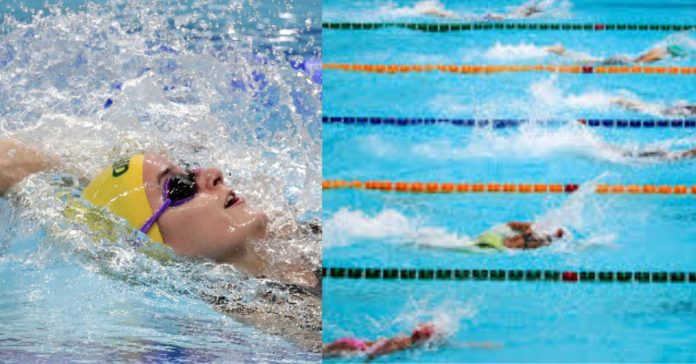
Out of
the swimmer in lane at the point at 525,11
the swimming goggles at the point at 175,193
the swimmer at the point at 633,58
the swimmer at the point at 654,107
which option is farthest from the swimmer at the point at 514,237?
the swimming goggles at the point at 175,193

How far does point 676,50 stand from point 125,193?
195 centimetres

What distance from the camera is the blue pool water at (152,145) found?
244 centimetres

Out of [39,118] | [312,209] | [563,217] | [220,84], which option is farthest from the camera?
[220,84]

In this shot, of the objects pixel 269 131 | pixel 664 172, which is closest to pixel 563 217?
pixel 664 172

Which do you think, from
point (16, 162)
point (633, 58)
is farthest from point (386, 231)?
point (16, 162)

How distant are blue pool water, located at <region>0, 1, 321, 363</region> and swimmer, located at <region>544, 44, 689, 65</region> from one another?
1031mm

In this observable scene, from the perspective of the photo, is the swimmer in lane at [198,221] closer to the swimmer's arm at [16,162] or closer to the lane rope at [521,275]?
the swimmer's arm at [16,162]

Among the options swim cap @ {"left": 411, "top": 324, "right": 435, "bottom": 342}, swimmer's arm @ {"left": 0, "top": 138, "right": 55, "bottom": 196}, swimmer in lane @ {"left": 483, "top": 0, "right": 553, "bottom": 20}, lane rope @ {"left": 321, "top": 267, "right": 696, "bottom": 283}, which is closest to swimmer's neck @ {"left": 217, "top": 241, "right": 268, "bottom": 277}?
lane rope @ {"left": 321, "top": 267, "right": 696, "bottom": 283}

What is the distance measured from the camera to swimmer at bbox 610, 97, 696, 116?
108 inches

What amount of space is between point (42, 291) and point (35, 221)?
0.83ft

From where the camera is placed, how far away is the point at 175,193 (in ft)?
8.05

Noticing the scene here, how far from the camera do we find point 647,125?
2734 mm

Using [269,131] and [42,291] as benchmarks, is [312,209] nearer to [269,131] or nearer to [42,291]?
[269,131]

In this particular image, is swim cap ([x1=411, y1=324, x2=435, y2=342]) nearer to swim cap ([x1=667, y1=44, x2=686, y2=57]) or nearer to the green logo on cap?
the green logo on cap
